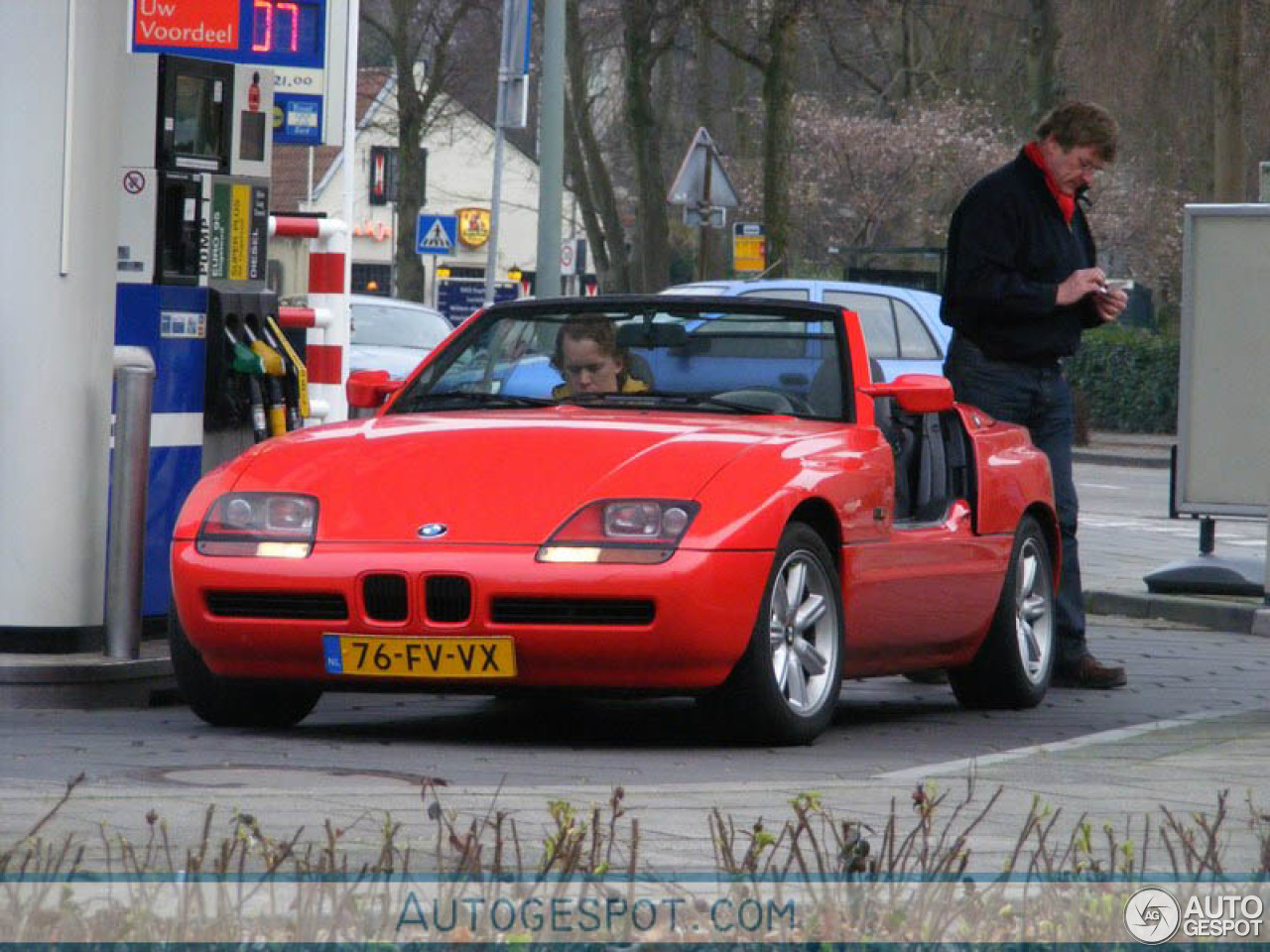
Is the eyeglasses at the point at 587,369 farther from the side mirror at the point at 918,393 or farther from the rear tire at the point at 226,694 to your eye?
the rear tire at the point at 226,694

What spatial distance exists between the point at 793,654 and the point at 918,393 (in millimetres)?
1052

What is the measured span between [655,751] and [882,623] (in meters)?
1.10

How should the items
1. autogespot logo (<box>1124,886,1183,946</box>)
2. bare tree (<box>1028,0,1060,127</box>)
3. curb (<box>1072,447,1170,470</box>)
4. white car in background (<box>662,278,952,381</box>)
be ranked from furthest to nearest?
bare tree (<box>1028,0,1060,127</box>) → curb (<box>1072,447,1170,470</box>) → white car in background (<box>662,278,952,381</box>) → autogespot logo (<box>1124,886,1183,946</box>)

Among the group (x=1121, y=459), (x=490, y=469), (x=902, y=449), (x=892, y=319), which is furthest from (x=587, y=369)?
(x=1121, y=459)

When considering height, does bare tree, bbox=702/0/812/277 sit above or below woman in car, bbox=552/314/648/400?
above

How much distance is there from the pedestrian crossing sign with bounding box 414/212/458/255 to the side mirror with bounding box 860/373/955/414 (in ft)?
103

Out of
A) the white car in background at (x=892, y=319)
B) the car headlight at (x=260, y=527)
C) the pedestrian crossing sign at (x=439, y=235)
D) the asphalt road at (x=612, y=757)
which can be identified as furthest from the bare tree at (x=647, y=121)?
the car headlight at (x=260, y=527)

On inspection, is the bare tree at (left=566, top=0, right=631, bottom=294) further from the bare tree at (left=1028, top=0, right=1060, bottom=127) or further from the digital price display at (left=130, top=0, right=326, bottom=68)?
the digital price display at (left=130, top=0, right=326, bottom=68)

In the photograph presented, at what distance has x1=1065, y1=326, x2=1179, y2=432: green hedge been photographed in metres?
41.2

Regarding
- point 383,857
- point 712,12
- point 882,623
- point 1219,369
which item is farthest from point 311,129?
point 712,12

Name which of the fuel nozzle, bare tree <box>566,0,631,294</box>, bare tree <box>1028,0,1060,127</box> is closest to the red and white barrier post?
the fuel nozzle

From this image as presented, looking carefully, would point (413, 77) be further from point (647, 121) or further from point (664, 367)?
point (664, 367)

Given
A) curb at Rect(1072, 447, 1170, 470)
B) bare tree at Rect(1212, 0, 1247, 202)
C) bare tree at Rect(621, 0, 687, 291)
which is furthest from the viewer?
bare tree at Rect(621, 0, 687, 291)

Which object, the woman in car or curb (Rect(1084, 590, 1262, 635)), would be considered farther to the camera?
curb (Rect(1084, 590, 1262, 635))
